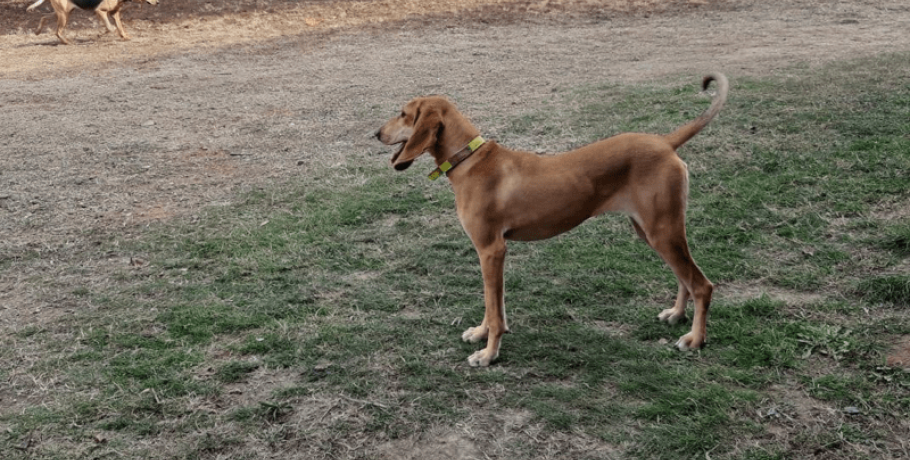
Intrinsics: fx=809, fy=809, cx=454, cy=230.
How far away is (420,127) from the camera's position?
3.80m

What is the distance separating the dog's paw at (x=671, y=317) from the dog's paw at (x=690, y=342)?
0.25 m

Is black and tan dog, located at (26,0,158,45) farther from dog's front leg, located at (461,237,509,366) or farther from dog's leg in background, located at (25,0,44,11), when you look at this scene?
dog's front leg, located at (461,237,509,366)

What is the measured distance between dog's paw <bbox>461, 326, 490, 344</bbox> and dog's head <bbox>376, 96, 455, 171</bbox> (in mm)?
881

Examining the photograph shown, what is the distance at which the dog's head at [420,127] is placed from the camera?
381 centimetres

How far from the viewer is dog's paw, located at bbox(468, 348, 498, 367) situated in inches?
150

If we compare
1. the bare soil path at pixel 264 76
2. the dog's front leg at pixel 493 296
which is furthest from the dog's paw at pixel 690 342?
the bare soil path at pixel 264 76

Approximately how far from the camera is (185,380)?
148 inches

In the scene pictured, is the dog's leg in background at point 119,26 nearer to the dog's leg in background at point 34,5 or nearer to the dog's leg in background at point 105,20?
the dog's leg in background at point 105,20

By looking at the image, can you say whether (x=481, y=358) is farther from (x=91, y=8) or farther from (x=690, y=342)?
(x=91, y=8)

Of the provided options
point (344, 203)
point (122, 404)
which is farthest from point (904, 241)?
point (122, 404)

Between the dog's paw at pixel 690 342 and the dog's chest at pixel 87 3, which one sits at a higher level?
the dog's chest at pixel 87 3

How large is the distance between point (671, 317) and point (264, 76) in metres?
7.82

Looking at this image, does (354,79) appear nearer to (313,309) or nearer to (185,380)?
(313,309)

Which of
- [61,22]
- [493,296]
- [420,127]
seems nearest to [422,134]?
[420,127]
